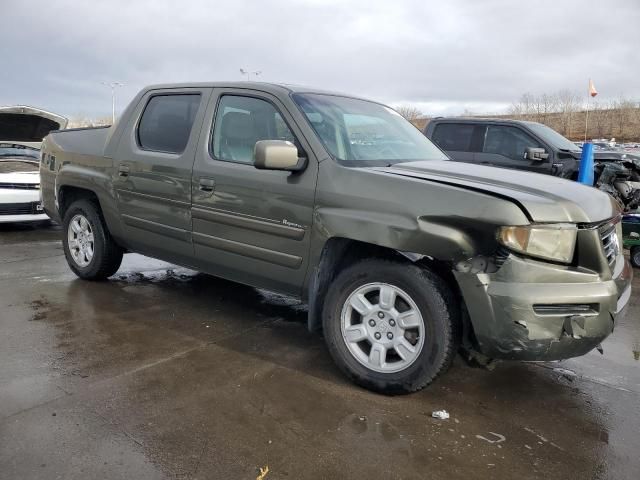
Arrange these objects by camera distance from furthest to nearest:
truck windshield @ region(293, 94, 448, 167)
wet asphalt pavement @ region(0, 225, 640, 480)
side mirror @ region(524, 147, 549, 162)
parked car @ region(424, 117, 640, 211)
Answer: side mirror @ region(524, 147, 549, 162) < parked car @ region(424, 117, 640, 211) < truck windshield @ region(293, 94, 448, 167) < wet asphalt pavement @ region(0, 225, 640, 480)

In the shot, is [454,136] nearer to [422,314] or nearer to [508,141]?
[508,141]

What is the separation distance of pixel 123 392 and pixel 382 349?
1.50 meters

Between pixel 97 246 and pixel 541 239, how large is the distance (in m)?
3.98

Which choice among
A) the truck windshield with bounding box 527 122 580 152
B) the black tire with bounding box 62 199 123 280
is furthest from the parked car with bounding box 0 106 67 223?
the truck windshield with bounding box 527 122 580 152

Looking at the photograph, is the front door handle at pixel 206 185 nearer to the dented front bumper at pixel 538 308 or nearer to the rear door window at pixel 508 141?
the dented front bumper at pixel 538 308

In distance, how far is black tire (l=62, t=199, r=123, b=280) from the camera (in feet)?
16.8

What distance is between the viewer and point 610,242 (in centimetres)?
317

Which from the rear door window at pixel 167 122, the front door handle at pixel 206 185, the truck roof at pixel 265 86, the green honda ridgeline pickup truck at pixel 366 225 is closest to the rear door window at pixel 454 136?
the green honda ridgeline pickup truck at pixel 366 225

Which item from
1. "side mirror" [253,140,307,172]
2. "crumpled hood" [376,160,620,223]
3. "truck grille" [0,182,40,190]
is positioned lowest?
"truck grille" [0,182,40,190]

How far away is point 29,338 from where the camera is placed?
12.9ft

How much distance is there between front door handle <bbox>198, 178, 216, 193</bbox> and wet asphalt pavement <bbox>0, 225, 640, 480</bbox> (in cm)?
107

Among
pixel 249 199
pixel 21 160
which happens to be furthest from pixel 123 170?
pixel 21 160

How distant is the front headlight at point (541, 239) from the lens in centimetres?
277

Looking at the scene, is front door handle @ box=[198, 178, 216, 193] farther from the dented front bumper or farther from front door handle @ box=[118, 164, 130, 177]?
the dented front bumper
